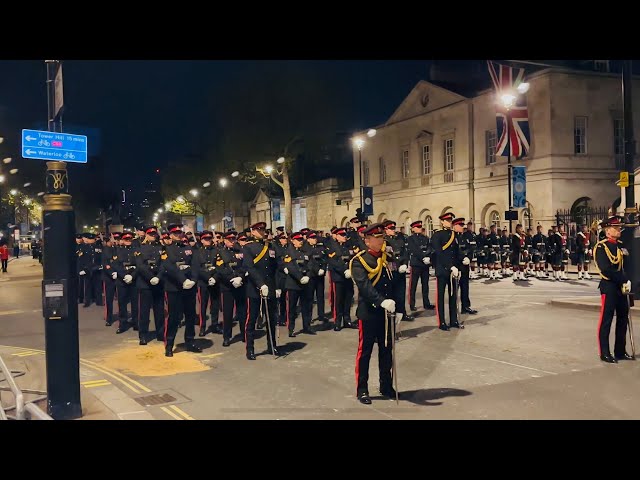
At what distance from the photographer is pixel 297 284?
39.4 ft

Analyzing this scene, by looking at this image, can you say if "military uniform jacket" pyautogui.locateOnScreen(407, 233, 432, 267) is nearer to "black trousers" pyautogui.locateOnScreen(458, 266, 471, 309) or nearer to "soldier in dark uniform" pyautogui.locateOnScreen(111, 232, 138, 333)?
"black trousers" pyautogui.locateOnScreen(458, 266, 471, 309)

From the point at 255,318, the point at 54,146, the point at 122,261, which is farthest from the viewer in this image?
the point at 122,261

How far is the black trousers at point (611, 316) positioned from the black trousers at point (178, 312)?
21.9ft

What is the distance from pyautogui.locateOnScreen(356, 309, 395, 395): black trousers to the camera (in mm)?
6934

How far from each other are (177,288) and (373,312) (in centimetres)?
433

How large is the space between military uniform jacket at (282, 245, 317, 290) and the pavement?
3.54ft

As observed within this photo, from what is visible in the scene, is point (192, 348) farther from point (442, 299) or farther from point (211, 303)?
point (442, 299)

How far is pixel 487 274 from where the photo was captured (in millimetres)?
23234

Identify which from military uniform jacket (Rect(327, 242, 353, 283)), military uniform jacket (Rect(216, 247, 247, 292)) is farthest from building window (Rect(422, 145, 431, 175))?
military uniform jacket (Rect(216, 247, 247, 292))

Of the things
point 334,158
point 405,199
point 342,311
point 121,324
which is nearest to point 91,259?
point 121,324

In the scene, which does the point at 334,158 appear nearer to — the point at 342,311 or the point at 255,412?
the point at 342,311

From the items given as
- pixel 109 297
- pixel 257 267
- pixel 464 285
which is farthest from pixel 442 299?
pixel 109 297

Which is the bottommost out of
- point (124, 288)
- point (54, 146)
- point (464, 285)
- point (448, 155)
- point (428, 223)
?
point (464, 285)

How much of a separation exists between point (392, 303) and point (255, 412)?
197 cm
